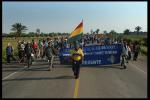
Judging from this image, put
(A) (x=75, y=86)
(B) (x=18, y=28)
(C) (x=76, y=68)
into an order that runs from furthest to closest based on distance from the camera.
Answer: (B) (x=18, y=28), (C) (x=76, y=68), (A) (x=75, y=86)

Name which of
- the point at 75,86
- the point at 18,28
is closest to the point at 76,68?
the point at 75,86

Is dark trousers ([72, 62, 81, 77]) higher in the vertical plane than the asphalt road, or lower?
higher

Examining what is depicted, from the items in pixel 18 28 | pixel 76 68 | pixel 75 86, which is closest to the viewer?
pixel 75 86

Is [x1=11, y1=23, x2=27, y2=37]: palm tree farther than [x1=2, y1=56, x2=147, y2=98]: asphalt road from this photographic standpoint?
Yes

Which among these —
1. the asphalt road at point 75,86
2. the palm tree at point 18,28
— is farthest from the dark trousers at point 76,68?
the palm tree at point 18,28

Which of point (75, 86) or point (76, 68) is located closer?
point (75, 86)

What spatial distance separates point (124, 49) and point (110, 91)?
9313mm

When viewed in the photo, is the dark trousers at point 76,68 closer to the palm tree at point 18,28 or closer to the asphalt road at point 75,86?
the asphalt road at point 75,86

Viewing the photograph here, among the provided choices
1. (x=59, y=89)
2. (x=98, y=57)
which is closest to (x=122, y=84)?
(x=59, y=89)

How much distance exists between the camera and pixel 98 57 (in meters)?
23.4

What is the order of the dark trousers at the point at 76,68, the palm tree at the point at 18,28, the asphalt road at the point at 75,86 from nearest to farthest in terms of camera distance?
the asphalt road at the point at 75,86 < the dark trousers at the point at 76,68 < the palm tree at the point at 18,28

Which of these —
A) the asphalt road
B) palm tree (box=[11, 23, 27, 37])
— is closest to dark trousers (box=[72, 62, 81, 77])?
the asphalt road

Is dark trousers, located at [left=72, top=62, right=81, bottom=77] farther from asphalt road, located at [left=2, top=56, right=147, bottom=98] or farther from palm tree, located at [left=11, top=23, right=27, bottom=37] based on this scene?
palm tree, located at [left=11, top=23, right=27, bottom=37]

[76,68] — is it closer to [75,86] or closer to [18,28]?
[75,86]
